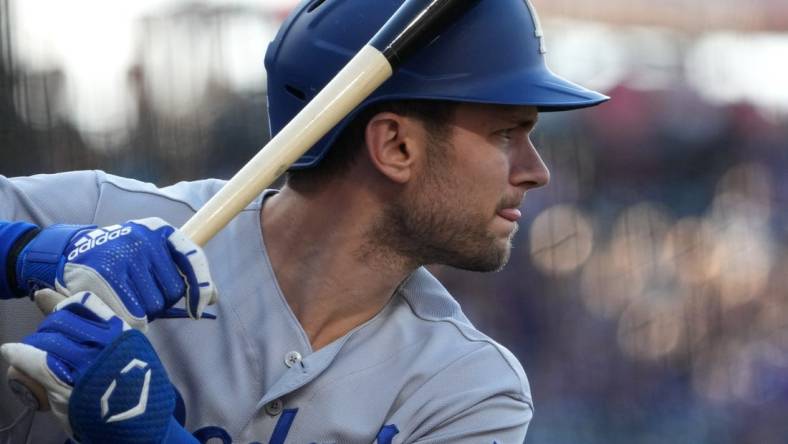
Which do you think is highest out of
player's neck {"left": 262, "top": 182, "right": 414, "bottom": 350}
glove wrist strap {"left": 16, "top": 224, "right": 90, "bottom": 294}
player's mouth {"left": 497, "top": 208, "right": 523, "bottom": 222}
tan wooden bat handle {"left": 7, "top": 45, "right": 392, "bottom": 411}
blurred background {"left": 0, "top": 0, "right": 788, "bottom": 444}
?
tan wooden bat handle {"left": 7, "top": 45, "right": 392, "bottom": 411}

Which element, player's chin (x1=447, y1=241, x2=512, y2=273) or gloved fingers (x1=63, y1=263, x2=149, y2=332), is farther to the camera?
player's chin (x1=447, y1=241, x2=512, y2=273)

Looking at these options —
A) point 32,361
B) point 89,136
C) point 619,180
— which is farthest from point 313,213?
point 619,180

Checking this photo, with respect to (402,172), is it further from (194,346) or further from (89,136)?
(89,136)

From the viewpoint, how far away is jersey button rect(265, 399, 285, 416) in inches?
85.0

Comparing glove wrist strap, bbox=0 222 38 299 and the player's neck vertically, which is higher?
glove wrist strap, bbox=0 222 38 299

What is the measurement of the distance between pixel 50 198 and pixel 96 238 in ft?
1.72

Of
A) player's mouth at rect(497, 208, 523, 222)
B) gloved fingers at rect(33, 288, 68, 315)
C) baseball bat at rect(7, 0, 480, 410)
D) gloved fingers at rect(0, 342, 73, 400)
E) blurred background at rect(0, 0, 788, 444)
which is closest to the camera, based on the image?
gloved fingers at rect(0, 342, 73, 400)

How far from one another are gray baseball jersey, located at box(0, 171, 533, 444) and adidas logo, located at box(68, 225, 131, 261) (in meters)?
0.45

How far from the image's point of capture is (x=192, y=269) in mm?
1696

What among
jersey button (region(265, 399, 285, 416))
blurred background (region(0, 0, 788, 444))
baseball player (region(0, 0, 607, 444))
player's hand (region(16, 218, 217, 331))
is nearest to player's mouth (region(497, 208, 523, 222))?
baseball player (region(0, 0, 607, 444))

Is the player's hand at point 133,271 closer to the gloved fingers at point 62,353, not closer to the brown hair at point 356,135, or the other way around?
the gloved fingers at point 62,353

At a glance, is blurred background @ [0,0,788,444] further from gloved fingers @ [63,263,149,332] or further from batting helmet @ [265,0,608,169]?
gloved fingers @ [63,263,149,332]

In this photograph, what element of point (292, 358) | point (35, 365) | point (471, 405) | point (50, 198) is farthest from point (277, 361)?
point (35, 365)

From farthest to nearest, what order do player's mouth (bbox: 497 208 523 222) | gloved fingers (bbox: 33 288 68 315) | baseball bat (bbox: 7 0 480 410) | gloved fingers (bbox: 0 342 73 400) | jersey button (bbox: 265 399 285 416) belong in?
player's mouth (bbox: 497 208 523 222) → jersey button (bbox: 265 399 285 416) → baseball bat (bbox: 7 0 480 410) → gloved fingers (bbox: 33 288 68 315) → gloved fingers (bbox: 0 342 73 400)
